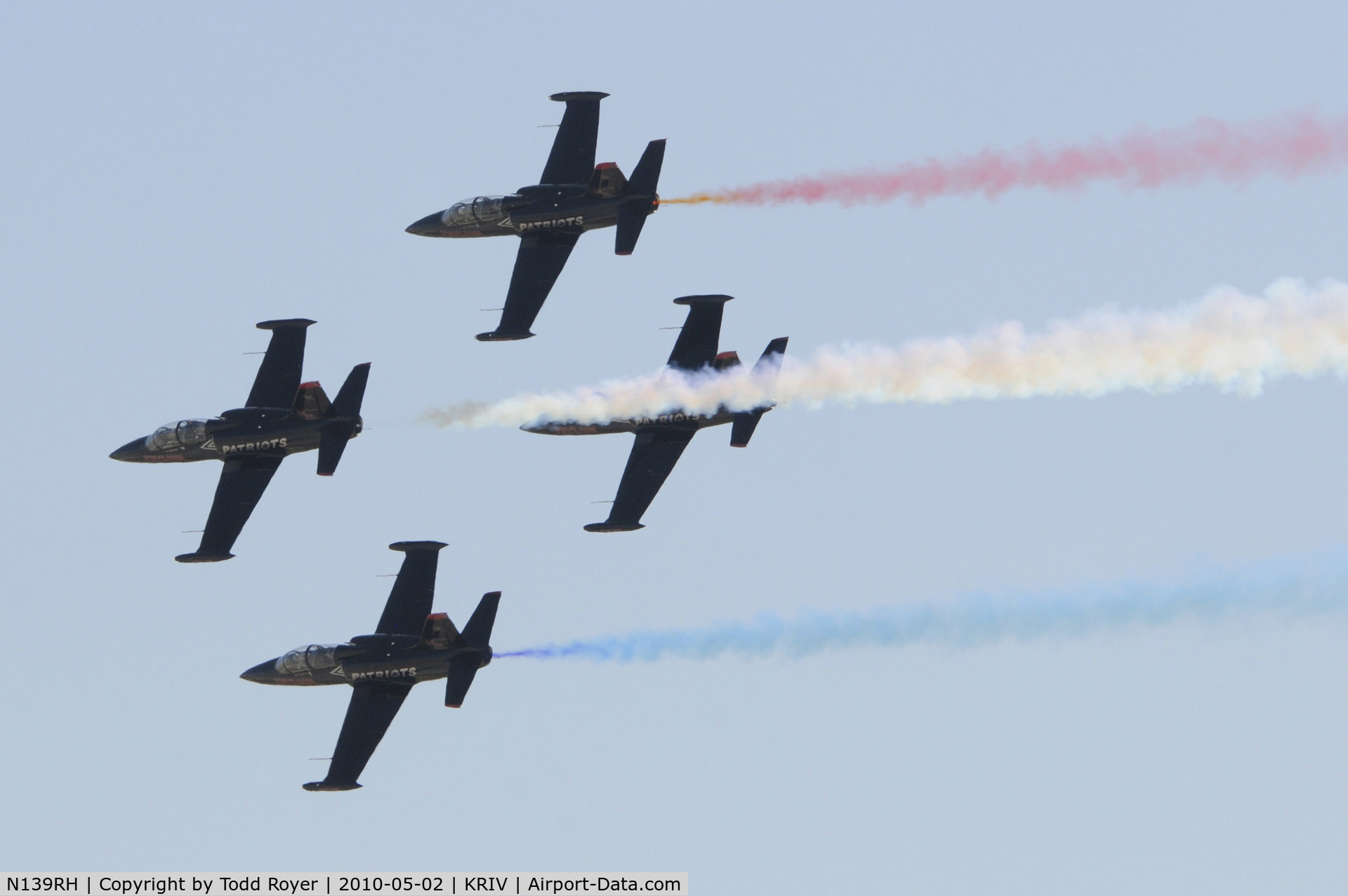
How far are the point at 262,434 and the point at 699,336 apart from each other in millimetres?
13374

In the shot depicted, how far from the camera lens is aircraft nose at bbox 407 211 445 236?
336 feet

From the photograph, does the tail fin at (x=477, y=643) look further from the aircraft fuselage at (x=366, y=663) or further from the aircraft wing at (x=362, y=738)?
the aircraft wing at (x=362, y=738)

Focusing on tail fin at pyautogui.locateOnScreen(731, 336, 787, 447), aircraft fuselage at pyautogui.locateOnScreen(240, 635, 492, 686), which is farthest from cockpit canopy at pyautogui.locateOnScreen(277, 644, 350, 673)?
tail fin at pyautogui.locateOnScreen(731, 336, 787, 447)

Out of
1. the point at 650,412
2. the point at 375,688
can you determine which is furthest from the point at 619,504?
the point at 375,688

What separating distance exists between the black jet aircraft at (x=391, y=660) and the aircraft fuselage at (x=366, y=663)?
0.8 inches

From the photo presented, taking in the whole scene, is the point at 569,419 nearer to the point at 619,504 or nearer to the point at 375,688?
the point at 619,504

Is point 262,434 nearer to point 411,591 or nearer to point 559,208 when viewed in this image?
point 411,591

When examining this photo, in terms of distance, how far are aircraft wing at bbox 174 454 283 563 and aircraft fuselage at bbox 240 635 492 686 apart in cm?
386

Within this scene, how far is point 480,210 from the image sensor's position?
101062mm

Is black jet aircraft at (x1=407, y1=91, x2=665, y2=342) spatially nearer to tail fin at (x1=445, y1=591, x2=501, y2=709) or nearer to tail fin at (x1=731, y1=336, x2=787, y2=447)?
tail fin at (x1=731, y1=336, x2=787, y2=447)

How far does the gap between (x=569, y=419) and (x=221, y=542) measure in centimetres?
1109

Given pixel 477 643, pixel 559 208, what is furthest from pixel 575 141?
pixel 477 643

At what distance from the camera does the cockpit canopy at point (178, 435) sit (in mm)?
97875

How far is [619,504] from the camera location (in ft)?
318
